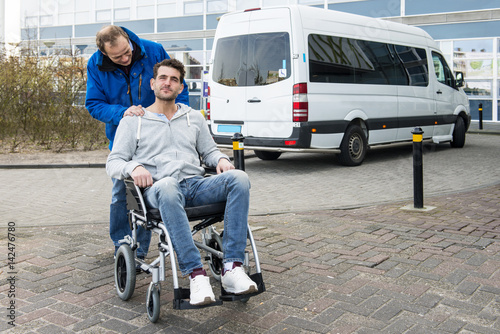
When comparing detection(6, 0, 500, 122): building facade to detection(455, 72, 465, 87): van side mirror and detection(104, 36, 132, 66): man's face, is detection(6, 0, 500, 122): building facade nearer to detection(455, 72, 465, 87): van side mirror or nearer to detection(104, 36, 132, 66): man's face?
detection(455, 72, 465, 87): van side mirror

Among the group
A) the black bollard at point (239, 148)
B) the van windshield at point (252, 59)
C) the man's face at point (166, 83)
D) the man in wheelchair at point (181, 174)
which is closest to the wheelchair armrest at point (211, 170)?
the man in wheelchair at point (181, 174)

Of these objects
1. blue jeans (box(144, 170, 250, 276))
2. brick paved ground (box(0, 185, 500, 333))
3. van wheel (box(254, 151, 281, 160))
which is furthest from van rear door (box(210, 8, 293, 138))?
blue jeans (box(144, 170, 250, 276))

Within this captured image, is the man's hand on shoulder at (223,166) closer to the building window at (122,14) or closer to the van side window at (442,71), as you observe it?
the van side window at (442,71)

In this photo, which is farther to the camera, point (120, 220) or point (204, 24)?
point (204, 24)

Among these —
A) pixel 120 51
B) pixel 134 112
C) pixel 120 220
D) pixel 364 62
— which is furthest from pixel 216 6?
pixel 134 112

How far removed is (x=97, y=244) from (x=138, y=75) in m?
1.65

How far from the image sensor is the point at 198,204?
146 inches

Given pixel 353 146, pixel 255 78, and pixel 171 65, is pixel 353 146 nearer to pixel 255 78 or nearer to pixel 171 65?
pixel 255 78

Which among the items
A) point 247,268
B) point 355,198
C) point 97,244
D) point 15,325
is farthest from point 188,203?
point 355,198

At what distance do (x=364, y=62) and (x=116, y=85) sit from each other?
7.51 meters

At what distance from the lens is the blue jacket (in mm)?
4305

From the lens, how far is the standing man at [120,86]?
4.27 metres

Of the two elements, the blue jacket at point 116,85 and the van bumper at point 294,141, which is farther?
the van bumper at point 294,141

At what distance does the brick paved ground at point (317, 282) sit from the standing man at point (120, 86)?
40 centimetres
